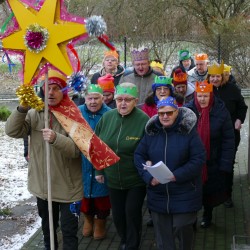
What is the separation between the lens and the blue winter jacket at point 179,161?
4918 millimetres

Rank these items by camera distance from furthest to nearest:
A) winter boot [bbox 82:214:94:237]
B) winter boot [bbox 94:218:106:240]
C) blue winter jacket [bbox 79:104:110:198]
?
1. winter boot [bbox 82:214:94:237]
2. winter boot [bbox 94:218:106:240]
3. blue winter jacket [bbox 79:104:110:198]

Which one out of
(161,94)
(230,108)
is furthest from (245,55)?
(161,94)

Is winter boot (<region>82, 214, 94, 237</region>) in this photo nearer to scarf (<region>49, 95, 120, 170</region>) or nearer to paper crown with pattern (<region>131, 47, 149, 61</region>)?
scarf (<region>49, 95, 120, 170</region>)

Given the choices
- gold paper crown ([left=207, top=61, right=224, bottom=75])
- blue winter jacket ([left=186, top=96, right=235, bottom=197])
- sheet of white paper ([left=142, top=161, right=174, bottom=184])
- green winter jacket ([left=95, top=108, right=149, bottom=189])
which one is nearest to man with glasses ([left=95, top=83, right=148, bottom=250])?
green winter jacket ([left=95, top=108, right=149, bottom=189])

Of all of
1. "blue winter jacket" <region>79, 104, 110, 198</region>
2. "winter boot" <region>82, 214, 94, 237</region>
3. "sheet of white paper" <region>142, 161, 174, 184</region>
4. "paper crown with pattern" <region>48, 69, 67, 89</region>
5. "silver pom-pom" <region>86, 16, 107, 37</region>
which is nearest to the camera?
"silver pom-pom" <region>86, 16, 107, 37</region>

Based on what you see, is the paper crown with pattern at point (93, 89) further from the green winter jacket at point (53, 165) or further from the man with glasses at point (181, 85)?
the man with glasses at point (181, 85)

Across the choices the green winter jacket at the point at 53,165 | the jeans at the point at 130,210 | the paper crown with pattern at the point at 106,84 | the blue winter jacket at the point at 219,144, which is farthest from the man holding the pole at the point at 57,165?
the blue winter jacket at the point at 219,144

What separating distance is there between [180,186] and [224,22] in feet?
50.0

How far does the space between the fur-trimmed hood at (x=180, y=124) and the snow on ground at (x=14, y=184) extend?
2204 millimetres

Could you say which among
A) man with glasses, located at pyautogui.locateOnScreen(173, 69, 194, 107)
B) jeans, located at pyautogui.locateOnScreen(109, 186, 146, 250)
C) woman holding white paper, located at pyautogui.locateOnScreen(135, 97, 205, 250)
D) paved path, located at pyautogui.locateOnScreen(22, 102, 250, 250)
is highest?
man with glasses, located at pyautogui.locateOnScreen(173, 69, 194, 107)

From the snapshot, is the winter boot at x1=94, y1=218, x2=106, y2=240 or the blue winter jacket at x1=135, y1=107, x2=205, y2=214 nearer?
the blue winter jacket at x1=135, y1=107, x2=205, y2=214

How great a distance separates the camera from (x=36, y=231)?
261 inches

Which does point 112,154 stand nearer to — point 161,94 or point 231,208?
point 161,94

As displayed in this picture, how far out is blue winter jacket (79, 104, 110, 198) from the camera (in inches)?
237
